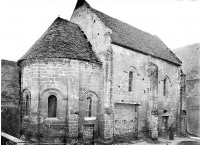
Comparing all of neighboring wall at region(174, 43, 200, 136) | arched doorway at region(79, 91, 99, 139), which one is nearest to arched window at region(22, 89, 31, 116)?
arched doorway at region(79, 91, 99, 139)

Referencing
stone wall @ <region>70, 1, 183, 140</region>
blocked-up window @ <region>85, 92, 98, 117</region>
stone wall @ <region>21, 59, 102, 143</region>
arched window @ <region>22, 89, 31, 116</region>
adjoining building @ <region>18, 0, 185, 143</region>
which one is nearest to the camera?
stone wall @ <region>21, 59, 102, 143</region>

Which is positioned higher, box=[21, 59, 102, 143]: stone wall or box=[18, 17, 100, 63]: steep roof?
box=[18, 17, 100, 63]: steep roof

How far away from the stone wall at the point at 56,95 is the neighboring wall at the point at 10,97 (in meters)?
2.02

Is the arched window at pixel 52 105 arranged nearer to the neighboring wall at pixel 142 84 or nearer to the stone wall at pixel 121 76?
the stone wall at pixel 121 76

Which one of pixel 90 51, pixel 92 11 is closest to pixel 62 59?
pixel 90 51

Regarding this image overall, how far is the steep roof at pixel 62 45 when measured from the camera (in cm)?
1404

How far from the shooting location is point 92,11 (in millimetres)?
17125

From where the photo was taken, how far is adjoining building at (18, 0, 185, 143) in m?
13.6

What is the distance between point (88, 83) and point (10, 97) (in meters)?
6.48

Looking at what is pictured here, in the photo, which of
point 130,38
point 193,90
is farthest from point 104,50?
point 193,90

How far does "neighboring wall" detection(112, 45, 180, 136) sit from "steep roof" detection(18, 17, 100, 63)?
8.23ft

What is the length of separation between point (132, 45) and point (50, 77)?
8.15m

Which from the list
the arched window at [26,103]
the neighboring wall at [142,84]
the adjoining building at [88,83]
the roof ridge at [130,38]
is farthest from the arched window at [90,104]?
→ the roof ridge at [130,38]

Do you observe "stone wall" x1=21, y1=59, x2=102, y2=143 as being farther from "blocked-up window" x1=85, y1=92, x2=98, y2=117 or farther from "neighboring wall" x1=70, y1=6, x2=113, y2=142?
"neighboring wall" x1=70, y1=6, x2=113, y2=142
